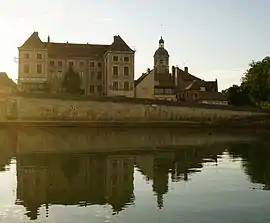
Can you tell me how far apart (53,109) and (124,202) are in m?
50.4

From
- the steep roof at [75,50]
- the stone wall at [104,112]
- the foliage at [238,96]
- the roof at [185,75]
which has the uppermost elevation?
the steep roof at [75,50]

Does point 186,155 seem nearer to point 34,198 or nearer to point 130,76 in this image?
point 34,198

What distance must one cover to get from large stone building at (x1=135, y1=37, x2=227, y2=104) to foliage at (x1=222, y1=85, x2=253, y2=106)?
1.66 metres

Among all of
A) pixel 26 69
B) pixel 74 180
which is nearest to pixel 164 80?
pixel 26 69

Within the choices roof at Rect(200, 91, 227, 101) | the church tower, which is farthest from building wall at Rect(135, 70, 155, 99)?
the church tower

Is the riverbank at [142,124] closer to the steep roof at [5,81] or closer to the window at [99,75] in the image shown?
the steep roof at [5,81]

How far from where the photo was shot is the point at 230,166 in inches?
928

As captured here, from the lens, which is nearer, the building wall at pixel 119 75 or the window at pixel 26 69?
the window at pixel 26 69

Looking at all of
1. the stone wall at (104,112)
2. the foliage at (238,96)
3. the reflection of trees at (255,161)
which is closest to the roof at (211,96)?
the foliage at (238,96)

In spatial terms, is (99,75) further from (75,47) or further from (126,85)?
(75,47)

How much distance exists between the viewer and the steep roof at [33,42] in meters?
74.9

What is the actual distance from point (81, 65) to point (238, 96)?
81.8 feet

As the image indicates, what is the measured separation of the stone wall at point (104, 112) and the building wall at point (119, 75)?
10.5 meters

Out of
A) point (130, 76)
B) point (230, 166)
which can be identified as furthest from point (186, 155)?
point (130, 76)
